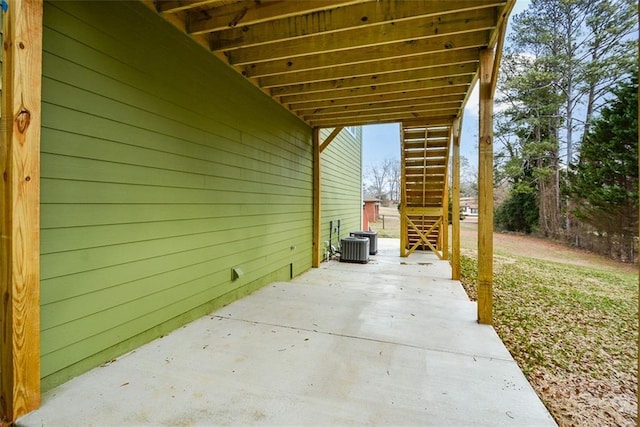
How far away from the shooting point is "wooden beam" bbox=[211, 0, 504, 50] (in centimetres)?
249

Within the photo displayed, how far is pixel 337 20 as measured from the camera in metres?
2.76

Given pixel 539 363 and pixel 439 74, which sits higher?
pixel 439 74

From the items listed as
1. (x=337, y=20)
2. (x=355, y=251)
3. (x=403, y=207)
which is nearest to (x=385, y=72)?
(x=337, y=20)

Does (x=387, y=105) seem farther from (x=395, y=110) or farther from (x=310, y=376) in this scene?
(x=310, y=376)

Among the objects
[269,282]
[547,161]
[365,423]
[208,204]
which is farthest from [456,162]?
[547,161]

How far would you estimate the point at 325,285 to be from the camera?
474 centimetres

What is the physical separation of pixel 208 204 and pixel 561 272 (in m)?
8.02

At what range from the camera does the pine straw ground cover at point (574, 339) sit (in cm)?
Result: 223

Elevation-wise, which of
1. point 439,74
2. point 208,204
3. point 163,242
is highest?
point 439,74

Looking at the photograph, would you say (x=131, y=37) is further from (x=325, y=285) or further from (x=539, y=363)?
(x=539, y=363)

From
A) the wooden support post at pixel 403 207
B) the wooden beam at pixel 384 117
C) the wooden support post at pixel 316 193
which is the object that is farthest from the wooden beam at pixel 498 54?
the wooden support post at pixel 403 207

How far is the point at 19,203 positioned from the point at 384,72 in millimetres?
3490

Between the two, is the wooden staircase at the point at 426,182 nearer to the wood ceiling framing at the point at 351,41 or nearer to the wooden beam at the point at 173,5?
the wood ceiling framing at the point at 351,41

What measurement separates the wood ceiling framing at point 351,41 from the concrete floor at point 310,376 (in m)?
2.86
